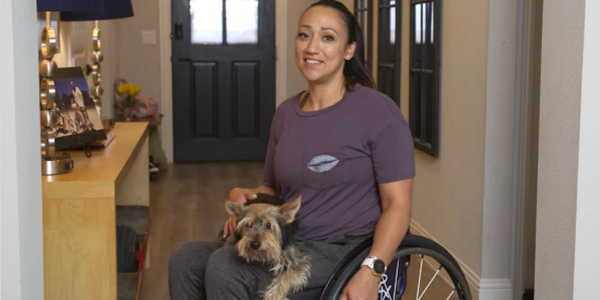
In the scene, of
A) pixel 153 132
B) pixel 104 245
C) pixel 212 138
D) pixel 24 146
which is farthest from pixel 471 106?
pixel 212 138

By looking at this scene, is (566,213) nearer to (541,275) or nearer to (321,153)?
(541,275)

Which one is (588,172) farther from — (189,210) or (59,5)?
(189,210)

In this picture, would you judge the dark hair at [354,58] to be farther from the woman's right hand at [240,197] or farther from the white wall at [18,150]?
the white wall at [18,150]

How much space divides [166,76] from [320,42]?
5891 millimetres

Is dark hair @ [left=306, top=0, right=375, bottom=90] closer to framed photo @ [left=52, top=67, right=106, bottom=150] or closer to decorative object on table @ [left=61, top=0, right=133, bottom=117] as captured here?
framed photo @ [left=52, top=67, right=106, bottom=150]

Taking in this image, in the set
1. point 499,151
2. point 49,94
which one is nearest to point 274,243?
point 49,94

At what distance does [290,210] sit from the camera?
1.93 m

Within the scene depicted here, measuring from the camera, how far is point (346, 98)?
83.5 inches

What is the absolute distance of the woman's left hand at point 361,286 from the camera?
75.0 inches

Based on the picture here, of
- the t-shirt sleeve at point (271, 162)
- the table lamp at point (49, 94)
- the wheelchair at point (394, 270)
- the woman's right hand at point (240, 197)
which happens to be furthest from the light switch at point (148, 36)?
the wheelchair at point (394, 270)

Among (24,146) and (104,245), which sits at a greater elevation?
(24,146)

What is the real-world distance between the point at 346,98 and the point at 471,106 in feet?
5.39

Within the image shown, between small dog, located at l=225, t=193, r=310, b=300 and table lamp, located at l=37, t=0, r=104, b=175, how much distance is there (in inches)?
34.2

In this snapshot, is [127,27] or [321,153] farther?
[127,27]
